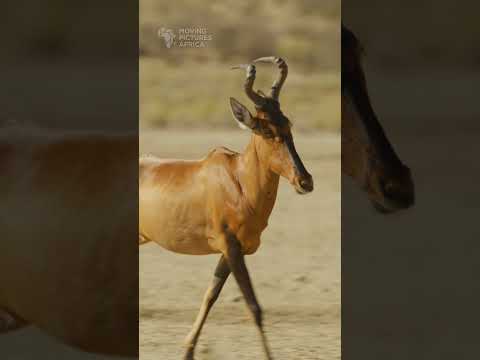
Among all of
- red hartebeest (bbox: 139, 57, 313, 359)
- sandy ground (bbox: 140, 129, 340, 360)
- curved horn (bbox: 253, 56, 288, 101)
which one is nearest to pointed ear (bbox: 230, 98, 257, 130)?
red hartebeest (bbox: 139, 57, 313, 359)

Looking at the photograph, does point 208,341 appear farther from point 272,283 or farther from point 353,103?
point 353,103

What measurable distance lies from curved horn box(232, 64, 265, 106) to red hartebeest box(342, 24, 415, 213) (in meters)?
0.64

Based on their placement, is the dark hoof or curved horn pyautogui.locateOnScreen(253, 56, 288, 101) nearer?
curved horn pyautogui.locateOnScreen(253, 56, 288, 101)

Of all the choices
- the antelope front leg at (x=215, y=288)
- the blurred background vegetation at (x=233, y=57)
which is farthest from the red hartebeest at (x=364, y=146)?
the antelope front leg at (x=215, y=288)

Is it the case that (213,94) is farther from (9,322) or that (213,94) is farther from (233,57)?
(9,322)

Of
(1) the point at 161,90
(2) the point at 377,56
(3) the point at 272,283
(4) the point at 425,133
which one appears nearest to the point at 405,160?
(4) the point at 425,133

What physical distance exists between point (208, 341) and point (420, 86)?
8.34 ft

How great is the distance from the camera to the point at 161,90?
24.7ft

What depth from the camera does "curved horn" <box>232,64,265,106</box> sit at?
24.3 ft

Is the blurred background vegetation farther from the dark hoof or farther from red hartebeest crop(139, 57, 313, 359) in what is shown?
the dark hoof

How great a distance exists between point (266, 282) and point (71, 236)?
1.51 metres

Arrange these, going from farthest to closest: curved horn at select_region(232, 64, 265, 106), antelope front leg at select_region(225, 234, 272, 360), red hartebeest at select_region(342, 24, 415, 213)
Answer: red hartebeest at select_region(342, 24, 415, 213) < antelope front leg at select_region(225, 234, 272, 360) < curved horn at select_region(232, 64, 265, 106)

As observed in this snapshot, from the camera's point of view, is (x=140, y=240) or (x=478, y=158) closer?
(x=140, y=240)

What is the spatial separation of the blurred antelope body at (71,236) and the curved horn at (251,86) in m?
0.93
